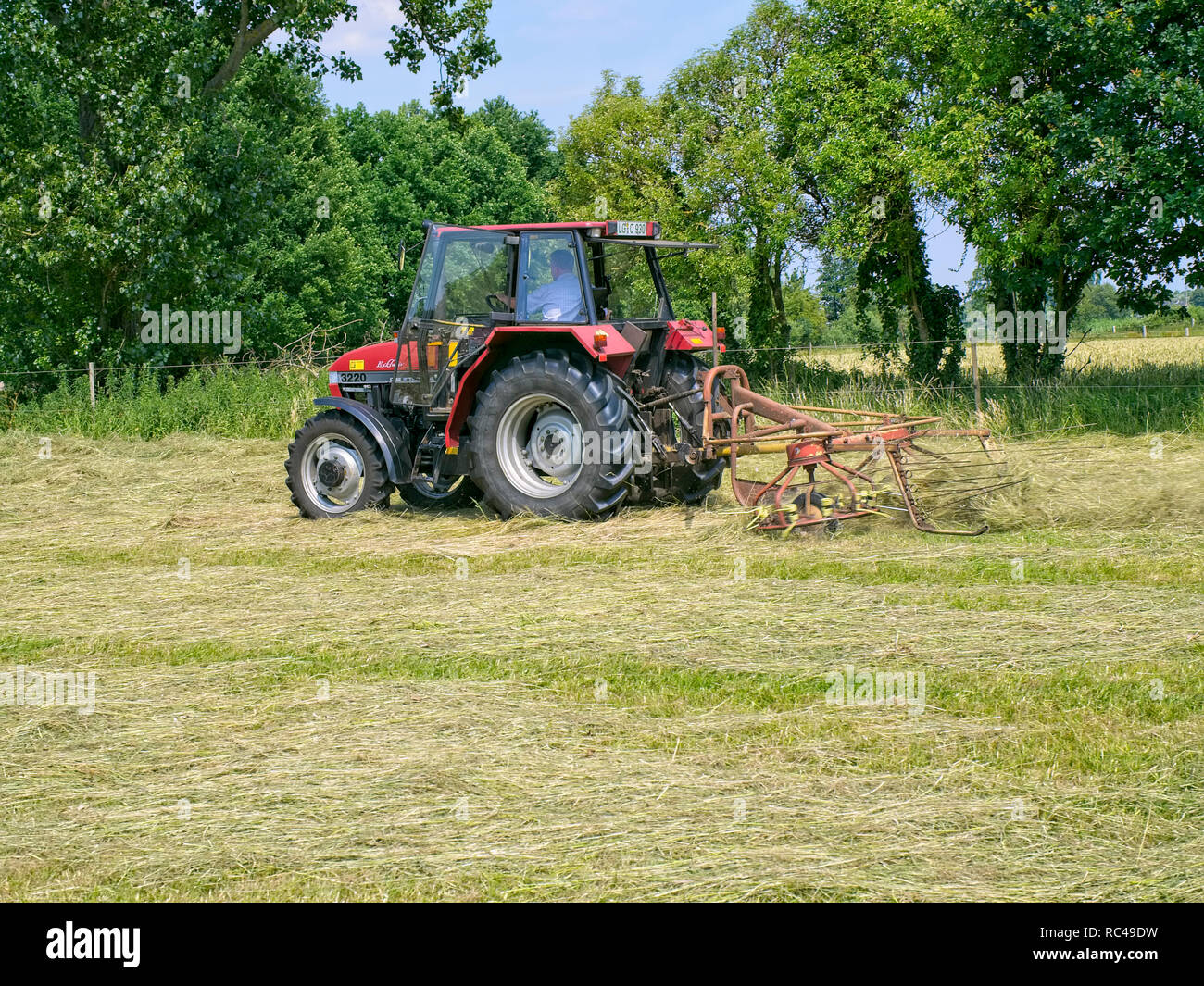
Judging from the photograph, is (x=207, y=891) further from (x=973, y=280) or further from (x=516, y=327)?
(x=973, y=280)

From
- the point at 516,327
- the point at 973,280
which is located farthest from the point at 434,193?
the point at 516,327

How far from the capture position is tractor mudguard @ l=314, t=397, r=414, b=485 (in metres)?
9.74

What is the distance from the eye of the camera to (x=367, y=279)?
39594mm

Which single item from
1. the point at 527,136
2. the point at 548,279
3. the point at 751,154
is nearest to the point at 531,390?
the point at 548,279

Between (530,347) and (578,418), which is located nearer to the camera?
(578,418)

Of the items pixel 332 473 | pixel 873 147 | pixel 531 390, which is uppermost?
pixel 873 147

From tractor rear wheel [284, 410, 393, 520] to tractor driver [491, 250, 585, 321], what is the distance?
1.73 m

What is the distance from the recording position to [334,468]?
10008 millimetres

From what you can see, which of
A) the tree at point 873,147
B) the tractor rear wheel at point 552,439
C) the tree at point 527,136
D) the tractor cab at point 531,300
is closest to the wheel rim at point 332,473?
the tractor cab at point 531,300

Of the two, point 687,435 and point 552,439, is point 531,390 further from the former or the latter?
point 687,435

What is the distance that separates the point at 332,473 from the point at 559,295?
2365mm

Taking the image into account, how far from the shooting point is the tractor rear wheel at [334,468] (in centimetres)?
984

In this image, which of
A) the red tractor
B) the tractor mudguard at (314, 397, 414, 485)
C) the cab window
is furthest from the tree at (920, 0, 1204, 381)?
the tractor mudguard at (314, 397, 414, 485)
